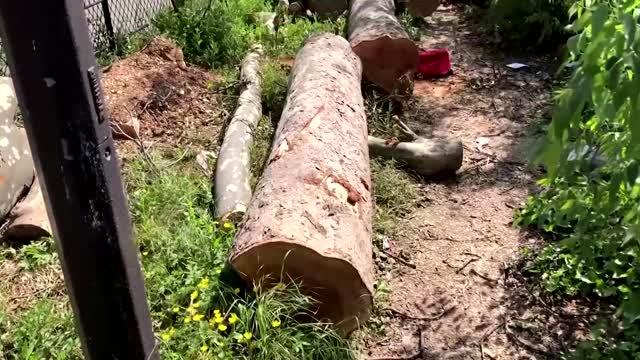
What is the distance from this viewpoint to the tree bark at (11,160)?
3.91 metres

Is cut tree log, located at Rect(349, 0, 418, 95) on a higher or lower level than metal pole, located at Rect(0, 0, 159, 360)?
lower

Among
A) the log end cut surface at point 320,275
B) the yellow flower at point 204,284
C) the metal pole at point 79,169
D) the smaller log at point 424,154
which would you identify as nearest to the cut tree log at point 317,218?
the log end cut surface at point 320,275

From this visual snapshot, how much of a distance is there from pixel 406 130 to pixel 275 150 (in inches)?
61.6

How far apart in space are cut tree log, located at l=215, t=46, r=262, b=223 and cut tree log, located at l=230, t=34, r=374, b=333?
35 centimetres

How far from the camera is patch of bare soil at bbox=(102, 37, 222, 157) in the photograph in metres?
5.03

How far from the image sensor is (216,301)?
3162mm

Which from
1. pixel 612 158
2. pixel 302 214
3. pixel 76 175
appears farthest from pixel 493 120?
pixel 76 175

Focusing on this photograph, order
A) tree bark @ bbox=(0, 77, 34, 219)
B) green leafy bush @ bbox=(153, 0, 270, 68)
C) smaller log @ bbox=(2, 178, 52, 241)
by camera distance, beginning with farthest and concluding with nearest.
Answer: green leafy bush @ bbox=(153, 0, 270, 68)
tree bark @ bbox=(0, 77, 34, 219)
smaller log @ bbox=(2, 178, 52, 241)

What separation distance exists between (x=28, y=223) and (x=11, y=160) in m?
0.50

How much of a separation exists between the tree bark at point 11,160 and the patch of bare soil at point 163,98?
0.78 meters

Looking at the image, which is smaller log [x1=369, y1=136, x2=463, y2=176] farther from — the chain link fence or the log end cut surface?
the chain link fence

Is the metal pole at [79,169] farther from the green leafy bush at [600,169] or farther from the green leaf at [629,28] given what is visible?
the green leaf at [629,28]

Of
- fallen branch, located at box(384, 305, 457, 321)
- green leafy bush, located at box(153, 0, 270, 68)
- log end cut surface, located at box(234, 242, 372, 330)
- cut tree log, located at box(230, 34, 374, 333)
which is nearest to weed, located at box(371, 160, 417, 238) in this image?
cut tree log, located at box(230, 34, 374, 333)

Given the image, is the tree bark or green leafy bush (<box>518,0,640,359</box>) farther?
the tree bark
